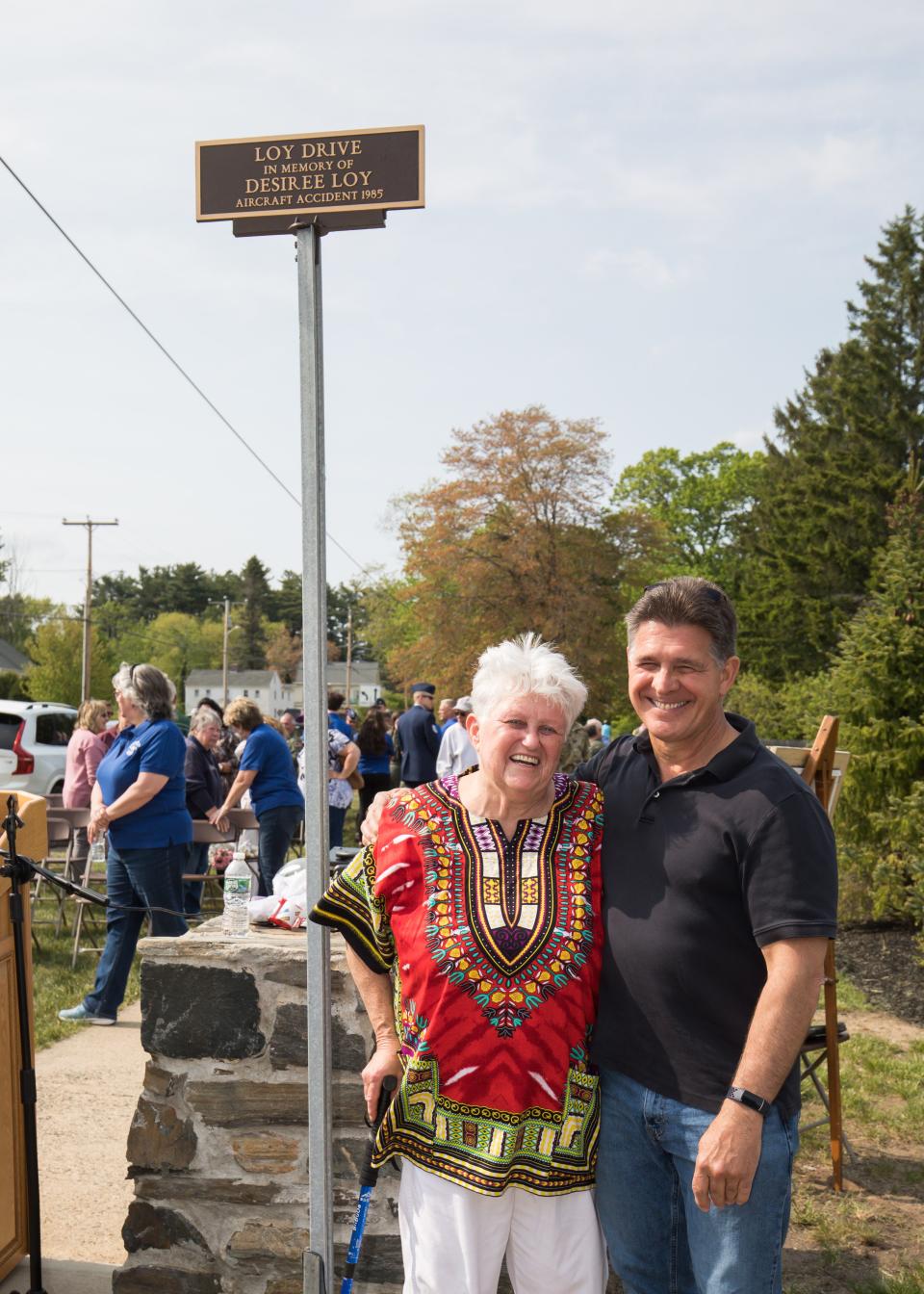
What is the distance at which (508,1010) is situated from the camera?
229cm

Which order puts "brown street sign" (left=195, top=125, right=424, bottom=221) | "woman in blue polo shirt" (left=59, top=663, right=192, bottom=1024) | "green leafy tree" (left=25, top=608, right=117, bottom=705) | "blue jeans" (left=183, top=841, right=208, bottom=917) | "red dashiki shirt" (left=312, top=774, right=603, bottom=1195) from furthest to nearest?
1. "green leafy tree" (left=25, top=608, right=117, bottom=705)
2. "blue jeans" (left=183, top=841, right=208, bottom=917)
3. "woman in blue polo shirt" (left=59, top=663, right=192, bottom=1024)
4. "brown street sign" (left=195, top=125, right=424, bottom=221)
5. "red dashiki shirt" (left=312, top=774, right=603, bottom=1195)

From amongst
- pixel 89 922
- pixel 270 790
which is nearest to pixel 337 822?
pixel 89 922

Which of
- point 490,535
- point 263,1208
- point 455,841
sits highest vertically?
point 490,535

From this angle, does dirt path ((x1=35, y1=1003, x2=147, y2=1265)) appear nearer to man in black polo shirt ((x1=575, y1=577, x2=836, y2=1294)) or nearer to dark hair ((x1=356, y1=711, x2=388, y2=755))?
man in black polo shirt ((x1=575, y1=577, x2=836, y2=1294))

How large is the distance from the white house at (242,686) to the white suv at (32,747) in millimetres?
98584

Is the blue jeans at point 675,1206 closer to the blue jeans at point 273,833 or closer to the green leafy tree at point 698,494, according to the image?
the blue jeans at point 273,833

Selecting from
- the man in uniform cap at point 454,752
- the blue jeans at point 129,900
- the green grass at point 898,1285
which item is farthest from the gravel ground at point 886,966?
the man in uniform cap at point 454,752

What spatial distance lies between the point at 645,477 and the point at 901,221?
18928 millimetres

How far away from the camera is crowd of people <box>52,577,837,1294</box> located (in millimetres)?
2166

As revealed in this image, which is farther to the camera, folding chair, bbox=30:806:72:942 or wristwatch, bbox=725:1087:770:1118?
folding chair, bbox=30:806:72:942

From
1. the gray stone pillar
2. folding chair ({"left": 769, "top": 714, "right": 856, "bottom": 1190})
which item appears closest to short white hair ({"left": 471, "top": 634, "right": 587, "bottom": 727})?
the gray stone pillar

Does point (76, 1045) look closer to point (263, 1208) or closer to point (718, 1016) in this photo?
point (263, 1208)

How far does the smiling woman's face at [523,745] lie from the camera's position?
7.80 ft

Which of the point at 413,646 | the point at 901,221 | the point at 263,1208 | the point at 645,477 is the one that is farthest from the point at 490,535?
the point at 263,1208
